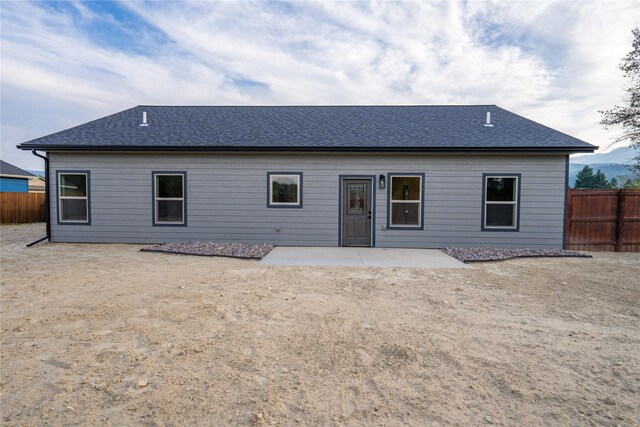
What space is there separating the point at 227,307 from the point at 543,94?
1754 cm

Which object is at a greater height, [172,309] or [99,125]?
[99,125]

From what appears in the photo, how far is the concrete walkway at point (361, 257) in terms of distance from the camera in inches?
291

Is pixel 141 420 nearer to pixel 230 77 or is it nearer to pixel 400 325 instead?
pixel 400 325

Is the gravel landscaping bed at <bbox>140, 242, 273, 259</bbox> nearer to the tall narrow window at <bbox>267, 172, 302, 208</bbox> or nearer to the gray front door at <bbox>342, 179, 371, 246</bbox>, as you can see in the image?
the tall narrow window at <bbox>267, 172, 302, 208</bbox>

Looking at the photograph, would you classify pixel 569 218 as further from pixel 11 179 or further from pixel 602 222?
pixel 11 179

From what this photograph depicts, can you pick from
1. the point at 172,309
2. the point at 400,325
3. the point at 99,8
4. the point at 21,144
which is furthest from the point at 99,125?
the point at 400,325

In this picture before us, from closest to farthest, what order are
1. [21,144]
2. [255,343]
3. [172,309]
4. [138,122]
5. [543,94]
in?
1. [255,343]
2. [172,309]
3. [21,144]
4. [138,122]
5. [543,94]

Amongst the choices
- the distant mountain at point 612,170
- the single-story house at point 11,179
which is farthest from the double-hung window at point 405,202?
the single-story house at point 11,179

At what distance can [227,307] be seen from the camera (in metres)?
4.42

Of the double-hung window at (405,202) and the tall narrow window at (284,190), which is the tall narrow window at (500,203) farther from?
the tall narrow window at (284,190)

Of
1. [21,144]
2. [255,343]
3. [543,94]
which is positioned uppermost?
[543,94]

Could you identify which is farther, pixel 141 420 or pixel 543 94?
pixel 543 94

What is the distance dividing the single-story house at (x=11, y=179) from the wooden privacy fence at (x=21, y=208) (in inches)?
431

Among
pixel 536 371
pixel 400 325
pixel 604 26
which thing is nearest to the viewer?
pixel 536 371
